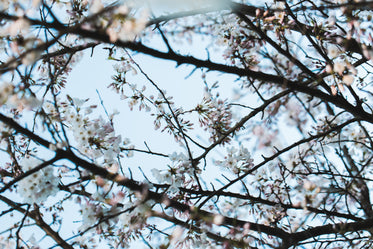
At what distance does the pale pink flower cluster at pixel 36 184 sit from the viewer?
2104 millimetres

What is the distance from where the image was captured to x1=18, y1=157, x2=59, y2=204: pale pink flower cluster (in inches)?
82.8

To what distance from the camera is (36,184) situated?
2.15 meters

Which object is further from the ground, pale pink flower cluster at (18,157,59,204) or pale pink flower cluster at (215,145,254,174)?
pale pink flower cluster at (215,145,254,174)

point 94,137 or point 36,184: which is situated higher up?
point 94,137

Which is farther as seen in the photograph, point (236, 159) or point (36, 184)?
point (236, 159)

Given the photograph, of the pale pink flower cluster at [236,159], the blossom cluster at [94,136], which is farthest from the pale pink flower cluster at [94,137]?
the pale pink flower cluster at [236,159]

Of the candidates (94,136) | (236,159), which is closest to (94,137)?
(94,136)

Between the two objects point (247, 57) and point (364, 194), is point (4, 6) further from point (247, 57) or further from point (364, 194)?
point (364, 194)

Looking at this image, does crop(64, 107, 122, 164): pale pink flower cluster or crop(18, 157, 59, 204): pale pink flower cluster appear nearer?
crop(18, 157, 59, 204): pale pink flower cluster

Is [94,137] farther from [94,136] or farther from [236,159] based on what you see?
[236,159]

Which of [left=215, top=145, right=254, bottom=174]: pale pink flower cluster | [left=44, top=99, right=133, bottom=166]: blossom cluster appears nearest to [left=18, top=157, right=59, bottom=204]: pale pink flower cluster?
[left=44, top=99, right=133, bottom=166]: blossom cluster

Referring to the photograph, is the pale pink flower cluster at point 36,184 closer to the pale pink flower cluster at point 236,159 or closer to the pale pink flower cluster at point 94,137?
the pale pink flower cluster at point 94,137

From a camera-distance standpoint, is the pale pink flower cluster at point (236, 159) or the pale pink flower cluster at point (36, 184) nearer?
the pale pink flower cluster at point (36, 184)

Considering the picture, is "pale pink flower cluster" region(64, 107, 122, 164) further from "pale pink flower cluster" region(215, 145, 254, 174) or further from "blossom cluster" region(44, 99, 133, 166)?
"pale pink flower cluster" region(215, 145, 254, 174)
